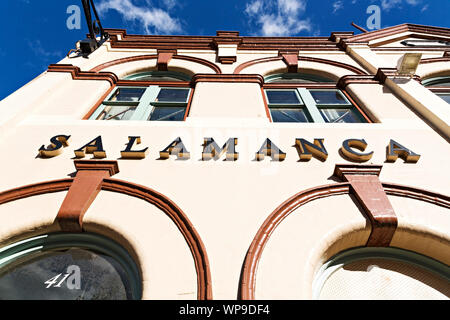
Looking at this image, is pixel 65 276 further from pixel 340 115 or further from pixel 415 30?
pixel 415 30

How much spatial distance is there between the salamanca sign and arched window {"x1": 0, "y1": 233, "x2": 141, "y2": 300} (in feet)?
4.52

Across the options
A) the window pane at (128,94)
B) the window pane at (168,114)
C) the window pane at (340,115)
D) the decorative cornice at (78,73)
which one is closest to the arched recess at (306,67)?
the window pane at (340,115)

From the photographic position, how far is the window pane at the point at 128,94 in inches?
251

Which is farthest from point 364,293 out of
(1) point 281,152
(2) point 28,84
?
(2) point 28,84

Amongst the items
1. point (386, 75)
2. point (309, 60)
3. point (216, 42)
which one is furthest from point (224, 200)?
point (216, 42)

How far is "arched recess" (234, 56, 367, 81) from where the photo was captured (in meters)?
7.51

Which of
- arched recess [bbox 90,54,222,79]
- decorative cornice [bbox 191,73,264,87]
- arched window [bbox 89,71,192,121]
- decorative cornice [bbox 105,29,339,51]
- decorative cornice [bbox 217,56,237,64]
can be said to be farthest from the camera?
decorative cornice [bbox 105,29,339,51]

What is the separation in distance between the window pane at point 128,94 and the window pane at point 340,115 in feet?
15.4

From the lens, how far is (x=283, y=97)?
6.56 meters

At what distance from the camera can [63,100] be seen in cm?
549

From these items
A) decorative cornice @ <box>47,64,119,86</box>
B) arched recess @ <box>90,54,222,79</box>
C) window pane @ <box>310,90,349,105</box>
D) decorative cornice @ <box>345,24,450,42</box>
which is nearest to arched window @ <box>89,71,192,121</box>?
decorative cornice @ <box>47,64,119,86</box>

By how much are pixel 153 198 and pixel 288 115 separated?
383 centimetres

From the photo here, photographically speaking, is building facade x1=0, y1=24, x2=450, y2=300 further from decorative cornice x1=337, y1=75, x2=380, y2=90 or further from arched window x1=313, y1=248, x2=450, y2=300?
decorative cornice x1=337, y1=75, x2=380, y2=90

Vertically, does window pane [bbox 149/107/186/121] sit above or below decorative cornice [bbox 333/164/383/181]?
above
